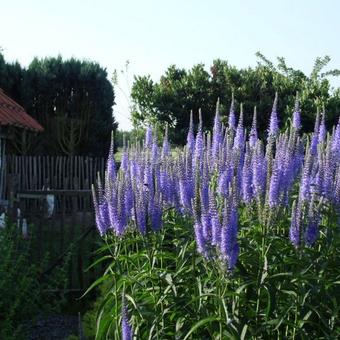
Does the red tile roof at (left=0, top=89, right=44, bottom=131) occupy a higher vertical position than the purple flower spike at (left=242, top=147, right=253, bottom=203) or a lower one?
higher

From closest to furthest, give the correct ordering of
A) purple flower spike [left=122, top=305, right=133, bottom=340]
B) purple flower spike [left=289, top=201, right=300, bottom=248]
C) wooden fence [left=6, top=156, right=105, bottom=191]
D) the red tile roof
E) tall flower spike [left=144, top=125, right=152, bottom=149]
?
purple flower spike [left=122, top=305, right=133, bottom=340], purple flower spike [left=289, top=201, right=300, bottom=248], tall flower spike [left=144, top=125, right=152, bottom=149], the red tile roof, wooden fence [left=6, top=156, right=105, bottom=191]

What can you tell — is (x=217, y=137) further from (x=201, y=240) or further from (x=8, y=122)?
(x=8, y=122)

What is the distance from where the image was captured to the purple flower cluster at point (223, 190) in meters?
3.65

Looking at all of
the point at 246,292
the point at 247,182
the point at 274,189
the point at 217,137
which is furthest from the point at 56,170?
the point at 274,189

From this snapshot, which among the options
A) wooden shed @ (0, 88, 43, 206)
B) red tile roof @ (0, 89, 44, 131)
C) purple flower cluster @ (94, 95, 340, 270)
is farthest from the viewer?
wooden shed @ (0, 88, 43, 206)

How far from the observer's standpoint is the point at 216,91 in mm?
21203

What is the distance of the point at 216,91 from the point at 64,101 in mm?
4899

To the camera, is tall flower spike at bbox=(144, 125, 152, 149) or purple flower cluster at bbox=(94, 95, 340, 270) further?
tall flower spike at bbox=(144, 125, 152, 149)

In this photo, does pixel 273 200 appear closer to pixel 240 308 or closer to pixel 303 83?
pixel 240 308

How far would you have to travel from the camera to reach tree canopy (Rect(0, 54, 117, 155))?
66.3 feet

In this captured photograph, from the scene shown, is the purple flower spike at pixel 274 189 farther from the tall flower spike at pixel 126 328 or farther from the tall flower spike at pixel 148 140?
the tall flower spike at pixel 148 140

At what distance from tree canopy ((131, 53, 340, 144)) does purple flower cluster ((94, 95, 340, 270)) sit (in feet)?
47.5

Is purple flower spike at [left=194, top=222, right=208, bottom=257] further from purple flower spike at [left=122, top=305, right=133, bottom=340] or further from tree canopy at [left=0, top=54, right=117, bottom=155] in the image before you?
tree canopy at [left=0, top=54, right=117, bottom=155]

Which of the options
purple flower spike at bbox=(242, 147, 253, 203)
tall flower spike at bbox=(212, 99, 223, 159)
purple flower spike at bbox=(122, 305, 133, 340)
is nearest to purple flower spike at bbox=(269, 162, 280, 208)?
purple flower spike at bbox=(242, 147, 253, 203)
